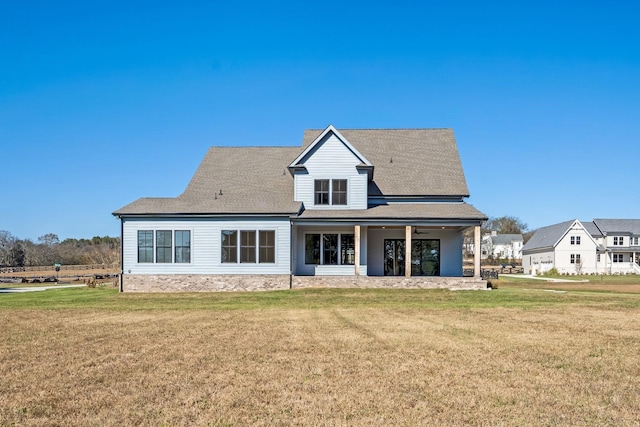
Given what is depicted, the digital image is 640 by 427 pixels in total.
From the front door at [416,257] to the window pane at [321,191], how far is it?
175 inches

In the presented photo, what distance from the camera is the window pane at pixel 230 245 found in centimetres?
2808

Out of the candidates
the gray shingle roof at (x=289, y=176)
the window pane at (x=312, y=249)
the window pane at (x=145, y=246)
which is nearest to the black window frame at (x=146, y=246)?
the window pane at (x=145, y=246)

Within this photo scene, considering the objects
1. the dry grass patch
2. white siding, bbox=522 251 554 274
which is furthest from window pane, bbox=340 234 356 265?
white siding, bbox=522 251 554 274

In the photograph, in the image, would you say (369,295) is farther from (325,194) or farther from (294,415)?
(294,415)

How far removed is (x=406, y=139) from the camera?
3488 cm

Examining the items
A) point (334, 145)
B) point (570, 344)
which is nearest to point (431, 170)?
point (334, 145)

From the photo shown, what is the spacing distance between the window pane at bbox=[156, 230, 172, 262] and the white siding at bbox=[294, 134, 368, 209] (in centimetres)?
812

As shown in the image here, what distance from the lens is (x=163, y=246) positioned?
28375mm

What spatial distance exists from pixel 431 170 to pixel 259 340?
886 inches

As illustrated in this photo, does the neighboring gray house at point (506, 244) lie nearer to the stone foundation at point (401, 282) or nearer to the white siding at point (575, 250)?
the white siding at point (575, 250)

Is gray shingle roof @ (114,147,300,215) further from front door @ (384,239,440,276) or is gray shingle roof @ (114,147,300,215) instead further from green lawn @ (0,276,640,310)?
front door @ (384,239,440,276)

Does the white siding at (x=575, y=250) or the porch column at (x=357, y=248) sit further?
the white siding at (x=575, y=250)

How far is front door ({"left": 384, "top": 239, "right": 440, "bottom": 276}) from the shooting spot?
30641 mm

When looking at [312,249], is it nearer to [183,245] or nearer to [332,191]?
[332,191]
